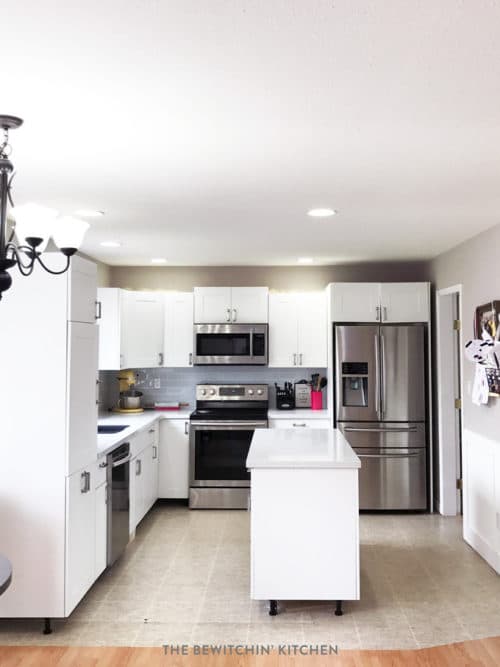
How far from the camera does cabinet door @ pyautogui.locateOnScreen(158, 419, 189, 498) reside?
5.64 metres

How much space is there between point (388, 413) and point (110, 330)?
2.65 m

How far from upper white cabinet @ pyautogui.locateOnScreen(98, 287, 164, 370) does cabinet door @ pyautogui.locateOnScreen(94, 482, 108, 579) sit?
183cm

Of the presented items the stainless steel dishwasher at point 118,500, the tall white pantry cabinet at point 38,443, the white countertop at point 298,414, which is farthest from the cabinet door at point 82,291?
the white countertop at point 298,414

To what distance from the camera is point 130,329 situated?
18.6 feet

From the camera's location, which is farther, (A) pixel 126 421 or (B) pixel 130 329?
(B) pixel 130 329

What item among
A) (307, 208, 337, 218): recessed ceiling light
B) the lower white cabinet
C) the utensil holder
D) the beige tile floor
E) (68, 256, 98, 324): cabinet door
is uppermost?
(307, 208, 337, 218): recessed ceiling light

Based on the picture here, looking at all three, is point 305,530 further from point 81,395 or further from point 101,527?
point 81,395

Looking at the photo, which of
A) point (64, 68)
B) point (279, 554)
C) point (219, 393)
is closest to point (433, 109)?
point (64, 68)

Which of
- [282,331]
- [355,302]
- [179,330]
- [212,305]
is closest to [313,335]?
[282,331]

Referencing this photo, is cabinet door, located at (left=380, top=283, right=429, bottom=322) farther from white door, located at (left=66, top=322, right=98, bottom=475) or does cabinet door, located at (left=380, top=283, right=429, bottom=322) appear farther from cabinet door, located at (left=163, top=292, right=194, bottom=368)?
white door, located at (left=66, top=322, right=98, bottom=475)

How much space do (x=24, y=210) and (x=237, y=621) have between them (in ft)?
7.89

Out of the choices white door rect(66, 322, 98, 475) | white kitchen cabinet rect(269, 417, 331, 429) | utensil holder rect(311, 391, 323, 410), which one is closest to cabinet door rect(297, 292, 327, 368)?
utensil holder rect(311, 391, 323, 410)

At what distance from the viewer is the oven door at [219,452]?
554cm

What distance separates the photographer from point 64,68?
179cm
